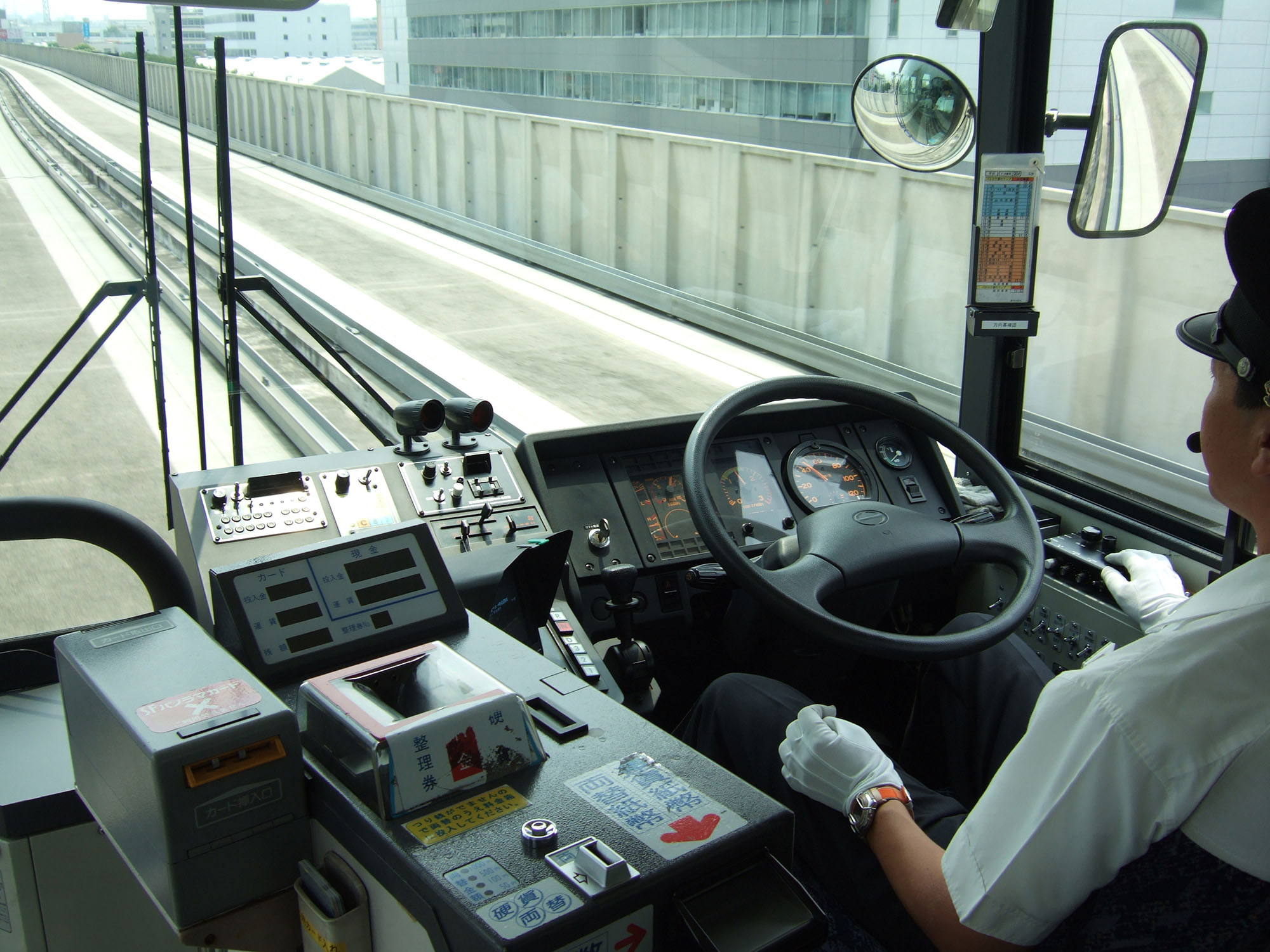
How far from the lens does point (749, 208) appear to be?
3.14 m

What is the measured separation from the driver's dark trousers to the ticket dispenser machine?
55cm

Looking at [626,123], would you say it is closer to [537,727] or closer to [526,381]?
[526,381]

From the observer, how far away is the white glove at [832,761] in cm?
143

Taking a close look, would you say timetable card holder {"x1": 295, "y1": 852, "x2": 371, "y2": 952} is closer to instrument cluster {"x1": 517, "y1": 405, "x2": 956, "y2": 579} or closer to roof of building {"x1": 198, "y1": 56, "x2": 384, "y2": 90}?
instrument cluster {"x1": 517, "y1": 405, "x2": 956, "y2": 579}

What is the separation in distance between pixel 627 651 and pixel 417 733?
107 centimetres

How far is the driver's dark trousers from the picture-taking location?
1462 millimetres

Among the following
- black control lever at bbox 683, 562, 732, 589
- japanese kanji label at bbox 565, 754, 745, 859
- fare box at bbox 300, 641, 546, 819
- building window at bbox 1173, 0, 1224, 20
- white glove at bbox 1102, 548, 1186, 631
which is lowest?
white glove at bbox 1102, 548, 1186, 631

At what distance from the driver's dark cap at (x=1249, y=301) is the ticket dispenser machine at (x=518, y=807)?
639 millimetres

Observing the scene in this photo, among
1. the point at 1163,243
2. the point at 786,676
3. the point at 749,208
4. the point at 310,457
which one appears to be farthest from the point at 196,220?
the point at 1163,243

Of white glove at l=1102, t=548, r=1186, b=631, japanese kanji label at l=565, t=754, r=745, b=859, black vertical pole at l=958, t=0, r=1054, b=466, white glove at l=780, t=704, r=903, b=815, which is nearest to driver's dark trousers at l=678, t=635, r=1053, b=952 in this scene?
white glove at l=780, t=704, r=903, b=815

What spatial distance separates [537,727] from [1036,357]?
204 cm

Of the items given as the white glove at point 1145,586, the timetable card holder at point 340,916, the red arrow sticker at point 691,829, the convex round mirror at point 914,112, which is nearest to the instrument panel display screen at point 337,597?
the timetable card holder at point 340,916

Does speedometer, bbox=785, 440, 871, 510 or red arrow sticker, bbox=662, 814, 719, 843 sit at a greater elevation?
red arrow sticker, bbox=662, 814, 719, 843

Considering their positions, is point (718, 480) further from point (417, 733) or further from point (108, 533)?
point (417, 733)
